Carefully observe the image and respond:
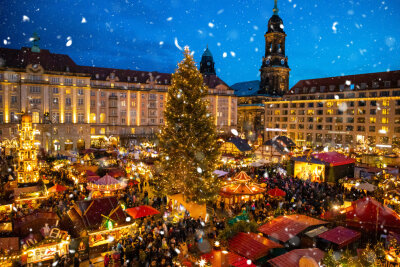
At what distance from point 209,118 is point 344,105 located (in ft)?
156

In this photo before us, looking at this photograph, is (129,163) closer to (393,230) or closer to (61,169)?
(61,169)

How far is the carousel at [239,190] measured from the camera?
17.5 metres

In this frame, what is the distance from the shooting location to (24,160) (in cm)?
1838

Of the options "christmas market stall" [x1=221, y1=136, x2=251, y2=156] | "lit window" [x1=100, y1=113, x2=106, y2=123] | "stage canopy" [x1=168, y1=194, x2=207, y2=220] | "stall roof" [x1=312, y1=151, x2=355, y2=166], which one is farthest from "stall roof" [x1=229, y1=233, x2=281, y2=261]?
"lit window" [x1=100, y1=113, x2=106, y2=123]

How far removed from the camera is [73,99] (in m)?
45.2

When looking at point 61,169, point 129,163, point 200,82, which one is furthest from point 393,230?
point 61,169

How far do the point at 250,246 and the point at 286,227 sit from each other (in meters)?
2.37

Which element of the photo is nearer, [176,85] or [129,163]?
[176,85]

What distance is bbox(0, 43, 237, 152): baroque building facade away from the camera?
133ft

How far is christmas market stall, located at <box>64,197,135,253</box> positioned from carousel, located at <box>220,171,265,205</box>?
284 inches

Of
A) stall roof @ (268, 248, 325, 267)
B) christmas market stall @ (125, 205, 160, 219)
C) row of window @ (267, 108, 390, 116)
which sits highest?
row of window @ (267, 108, 390, 116)

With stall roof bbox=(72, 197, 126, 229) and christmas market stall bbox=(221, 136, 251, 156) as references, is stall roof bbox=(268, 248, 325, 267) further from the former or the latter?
christmas market stall bbox=(221, 136, 251, 156)

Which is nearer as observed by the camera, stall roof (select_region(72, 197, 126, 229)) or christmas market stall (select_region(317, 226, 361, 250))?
christmas market stall (select_region(317, 226, 361, 250))

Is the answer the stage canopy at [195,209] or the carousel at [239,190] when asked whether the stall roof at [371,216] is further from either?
the stage canopy at [195,209]
